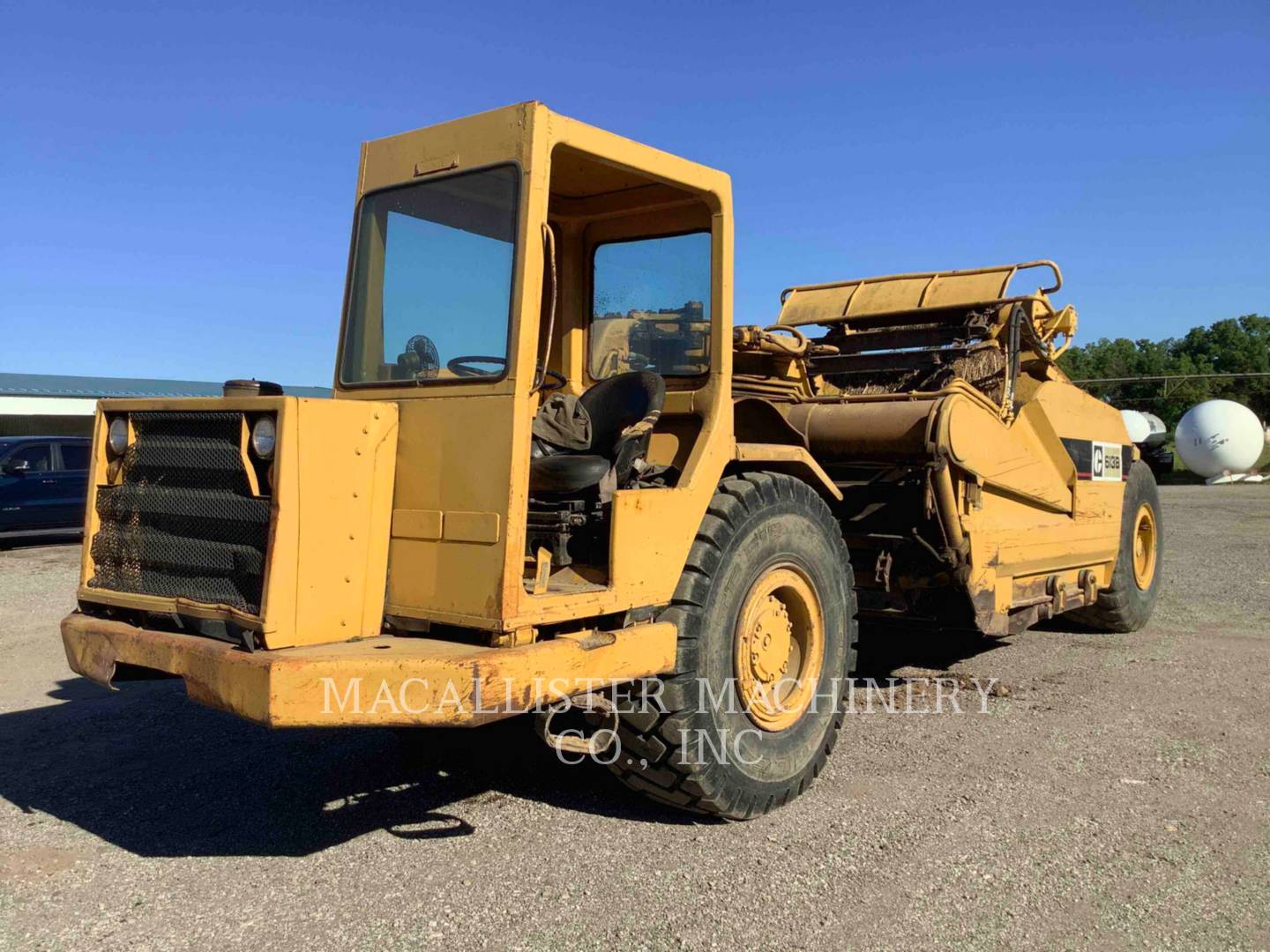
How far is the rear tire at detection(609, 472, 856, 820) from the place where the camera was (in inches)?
156

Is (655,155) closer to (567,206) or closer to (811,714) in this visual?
(567,206)

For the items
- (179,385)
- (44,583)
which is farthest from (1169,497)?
(179,385)

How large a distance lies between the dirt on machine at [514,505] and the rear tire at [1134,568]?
3.37m

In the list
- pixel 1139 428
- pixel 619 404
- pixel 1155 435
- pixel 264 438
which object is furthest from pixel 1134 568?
pixel 1155 435

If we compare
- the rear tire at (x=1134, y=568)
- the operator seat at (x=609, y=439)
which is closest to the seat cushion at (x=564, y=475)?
the operator seat at (x=609, y=439)

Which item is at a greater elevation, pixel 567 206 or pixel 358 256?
pixel 567 206

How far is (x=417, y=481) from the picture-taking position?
3713mm

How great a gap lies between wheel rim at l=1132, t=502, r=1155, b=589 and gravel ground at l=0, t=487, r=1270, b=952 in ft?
8.26

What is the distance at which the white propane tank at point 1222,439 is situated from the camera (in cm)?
2995

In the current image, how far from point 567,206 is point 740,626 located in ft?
7.25

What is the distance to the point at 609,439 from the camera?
14.4 feet

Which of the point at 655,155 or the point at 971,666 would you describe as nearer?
the point at 655,155

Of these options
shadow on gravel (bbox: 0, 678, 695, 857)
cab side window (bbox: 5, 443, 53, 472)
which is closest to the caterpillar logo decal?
shadow on gravel (bbox: 0, 678, 695, 857)

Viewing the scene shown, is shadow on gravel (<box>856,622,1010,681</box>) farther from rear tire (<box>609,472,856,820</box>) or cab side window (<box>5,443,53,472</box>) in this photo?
cab side window (<box>5,443,53,472</box>)
